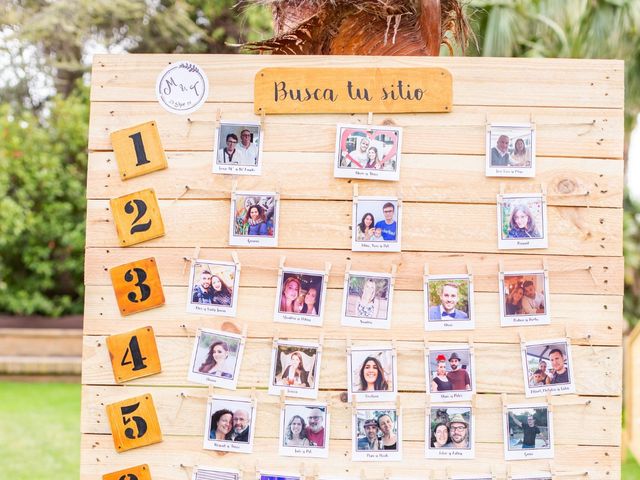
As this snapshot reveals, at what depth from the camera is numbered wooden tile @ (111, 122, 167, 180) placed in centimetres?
270

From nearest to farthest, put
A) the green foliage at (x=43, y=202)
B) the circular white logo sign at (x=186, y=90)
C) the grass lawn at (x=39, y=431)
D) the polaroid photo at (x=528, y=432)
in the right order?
the polaroid photo at (x=528, y=432) → the circular white logo sign at (x=186, y=90) → the grass lawn at (x=39, y=431) → the green foliage at (x=43, y=202)

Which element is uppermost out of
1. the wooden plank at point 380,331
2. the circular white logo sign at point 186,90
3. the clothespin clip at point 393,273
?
the circular white logo sign at point 186,90

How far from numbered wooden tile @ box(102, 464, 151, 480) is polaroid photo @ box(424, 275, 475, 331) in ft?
3.35

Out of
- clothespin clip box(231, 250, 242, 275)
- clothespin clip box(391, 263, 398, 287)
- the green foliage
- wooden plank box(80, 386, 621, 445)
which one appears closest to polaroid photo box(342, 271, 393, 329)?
clothespin clip box(391, 263, 398, 287)

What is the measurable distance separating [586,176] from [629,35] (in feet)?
22.9

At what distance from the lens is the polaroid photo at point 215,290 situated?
8.75 ft

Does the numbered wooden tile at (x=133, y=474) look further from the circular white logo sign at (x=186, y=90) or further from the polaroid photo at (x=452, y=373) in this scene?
the circular white logo sign at (x=186, y=90)

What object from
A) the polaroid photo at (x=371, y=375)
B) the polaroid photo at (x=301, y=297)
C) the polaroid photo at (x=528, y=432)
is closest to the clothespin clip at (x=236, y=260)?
the polaroid photo at (x=301, y=297)

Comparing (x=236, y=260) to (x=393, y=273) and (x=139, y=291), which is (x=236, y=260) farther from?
(x=393, y=273)

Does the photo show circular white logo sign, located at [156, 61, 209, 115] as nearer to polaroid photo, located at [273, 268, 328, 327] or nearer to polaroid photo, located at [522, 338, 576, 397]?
polaroid photo, located at [273, 268, 328, 327]

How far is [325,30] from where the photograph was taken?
301cm

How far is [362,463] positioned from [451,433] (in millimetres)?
302

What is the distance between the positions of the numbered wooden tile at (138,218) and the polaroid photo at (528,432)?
4.23 ft

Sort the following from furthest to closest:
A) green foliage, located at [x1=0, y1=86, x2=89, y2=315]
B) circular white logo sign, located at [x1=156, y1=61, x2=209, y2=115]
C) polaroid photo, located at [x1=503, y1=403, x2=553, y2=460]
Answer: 1. green foliage, located at [x1=0, y1=86, x2=89, y2=315]
2. circular white logo sign, located at [x1=156, y1=61, x2=209, y2=115]
3. polaroid photo, located at [x1=503, y1=403, x2=553, y2=460]
